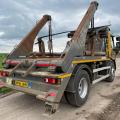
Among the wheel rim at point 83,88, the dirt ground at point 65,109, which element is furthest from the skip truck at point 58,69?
the dirt ground at point 65,109

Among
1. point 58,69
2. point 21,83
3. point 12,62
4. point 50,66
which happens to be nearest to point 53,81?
point 58,69

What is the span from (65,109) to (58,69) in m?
1.37

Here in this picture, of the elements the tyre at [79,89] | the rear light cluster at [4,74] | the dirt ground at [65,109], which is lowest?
the dirt ground at [65,109]

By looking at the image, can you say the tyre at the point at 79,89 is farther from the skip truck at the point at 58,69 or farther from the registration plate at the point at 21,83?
the registration plate at the point at 21,83

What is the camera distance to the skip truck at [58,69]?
471 cm

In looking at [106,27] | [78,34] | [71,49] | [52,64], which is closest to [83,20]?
[78,34]

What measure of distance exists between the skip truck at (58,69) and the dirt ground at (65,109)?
33cm

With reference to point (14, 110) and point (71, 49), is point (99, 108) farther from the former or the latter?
point (14, 110)

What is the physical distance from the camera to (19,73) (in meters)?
5.41

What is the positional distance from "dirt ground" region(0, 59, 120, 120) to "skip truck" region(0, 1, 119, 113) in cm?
33

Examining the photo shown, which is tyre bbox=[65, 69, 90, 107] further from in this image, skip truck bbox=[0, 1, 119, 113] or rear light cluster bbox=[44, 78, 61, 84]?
rear light cluster bbox=[44, 78, 61, 84]

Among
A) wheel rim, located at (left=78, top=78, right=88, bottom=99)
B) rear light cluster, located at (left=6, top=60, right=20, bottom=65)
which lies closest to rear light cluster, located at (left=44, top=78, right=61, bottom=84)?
wheel rim, located at (left=78, top=78, right=88, bottom=99)

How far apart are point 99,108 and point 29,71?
85.8 inches

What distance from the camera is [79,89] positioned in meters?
5.73
